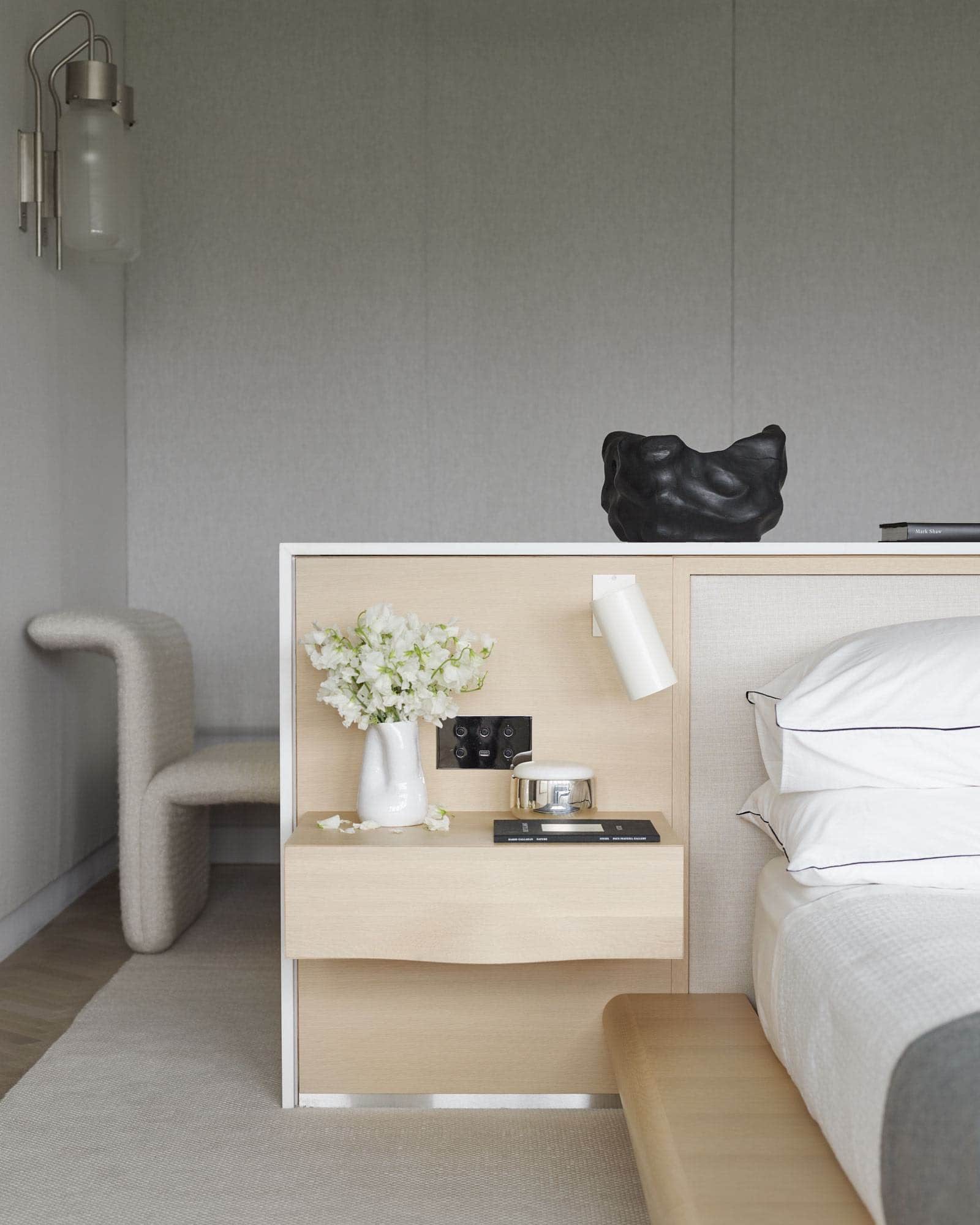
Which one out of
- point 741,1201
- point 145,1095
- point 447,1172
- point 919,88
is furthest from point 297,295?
point 741,1201

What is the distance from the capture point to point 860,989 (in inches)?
47.0

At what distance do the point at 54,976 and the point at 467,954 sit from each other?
138 cm

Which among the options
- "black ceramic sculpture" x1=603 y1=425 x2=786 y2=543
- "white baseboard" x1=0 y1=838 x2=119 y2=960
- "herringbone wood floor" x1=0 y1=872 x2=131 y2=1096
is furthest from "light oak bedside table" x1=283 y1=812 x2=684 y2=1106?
"white baseboard" x1=0 y1=838 x2=119 y2=960

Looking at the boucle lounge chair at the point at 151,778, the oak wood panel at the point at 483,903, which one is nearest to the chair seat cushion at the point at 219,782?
the boucle lounge chair at the point at 151,778

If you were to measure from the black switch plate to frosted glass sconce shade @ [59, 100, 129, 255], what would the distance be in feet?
6.40

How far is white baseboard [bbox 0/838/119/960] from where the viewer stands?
2.70m

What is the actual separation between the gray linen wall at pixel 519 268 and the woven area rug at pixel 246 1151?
1.74 metres

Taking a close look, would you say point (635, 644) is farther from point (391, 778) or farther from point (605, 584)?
point (391, 778)

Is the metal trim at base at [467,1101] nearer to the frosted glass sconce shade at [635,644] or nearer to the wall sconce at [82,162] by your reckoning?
the frosted glass sconce shade at [635,644]

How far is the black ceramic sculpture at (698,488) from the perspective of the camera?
75.3 inches

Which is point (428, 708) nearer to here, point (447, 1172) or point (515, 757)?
point (515, 757)

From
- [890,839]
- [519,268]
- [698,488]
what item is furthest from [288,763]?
[519,268]

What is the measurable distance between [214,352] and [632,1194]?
2.94 m

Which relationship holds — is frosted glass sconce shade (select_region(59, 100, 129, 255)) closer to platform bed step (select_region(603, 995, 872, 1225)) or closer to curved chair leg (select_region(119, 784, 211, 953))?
curved chair leg (select_region(119, 784, 211, 953))
